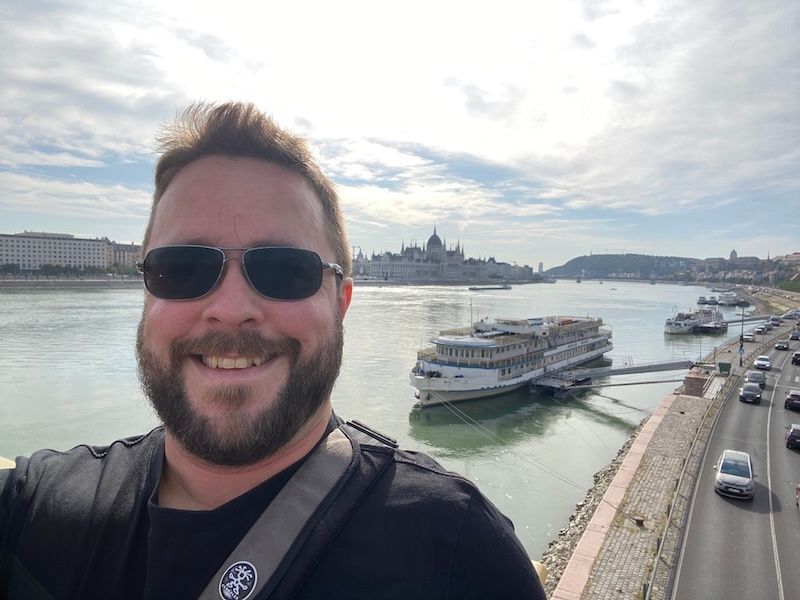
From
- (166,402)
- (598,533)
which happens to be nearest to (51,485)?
(166,402)

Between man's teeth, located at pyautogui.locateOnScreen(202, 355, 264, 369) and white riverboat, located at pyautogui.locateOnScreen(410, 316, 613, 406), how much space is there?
18.2 meters

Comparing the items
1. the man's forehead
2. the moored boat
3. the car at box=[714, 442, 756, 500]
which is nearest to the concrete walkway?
the car at box=[714, 442, 756, 500]

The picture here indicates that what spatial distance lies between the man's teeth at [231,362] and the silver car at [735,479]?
412 inches

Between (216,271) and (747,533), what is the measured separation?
9.49 meters

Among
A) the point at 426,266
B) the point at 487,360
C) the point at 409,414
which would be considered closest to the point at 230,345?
the point at 409,414

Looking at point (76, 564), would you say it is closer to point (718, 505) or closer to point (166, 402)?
point (166, 402)

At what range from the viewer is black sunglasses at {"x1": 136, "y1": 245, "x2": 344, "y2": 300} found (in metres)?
1.24

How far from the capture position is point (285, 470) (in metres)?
1.16

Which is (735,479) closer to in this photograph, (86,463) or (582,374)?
(86,463)

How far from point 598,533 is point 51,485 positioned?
8377mm

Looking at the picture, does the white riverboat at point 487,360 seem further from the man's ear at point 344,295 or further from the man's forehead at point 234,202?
the man's forehead at point 234,202

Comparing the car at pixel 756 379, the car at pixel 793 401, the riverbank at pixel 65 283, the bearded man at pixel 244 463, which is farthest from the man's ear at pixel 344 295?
the riverbank at pixel 65 283

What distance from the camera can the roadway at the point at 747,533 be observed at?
6469 millimetres

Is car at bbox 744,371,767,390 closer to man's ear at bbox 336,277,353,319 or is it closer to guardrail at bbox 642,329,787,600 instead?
guardrail at bbox 642,329,787,600
